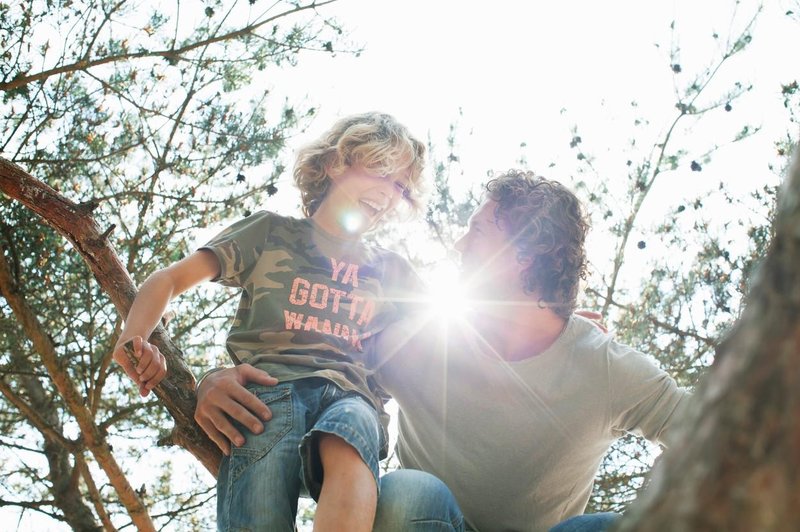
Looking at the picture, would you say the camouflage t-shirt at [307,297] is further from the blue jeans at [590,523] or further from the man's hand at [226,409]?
the blue jeans at [590,523]

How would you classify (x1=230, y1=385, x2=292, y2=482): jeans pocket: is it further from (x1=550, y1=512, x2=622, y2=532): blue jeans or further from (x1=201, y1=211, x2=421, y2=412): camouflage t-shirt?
(x1=550, y1=512, x2=622, y2=532): blue jeans

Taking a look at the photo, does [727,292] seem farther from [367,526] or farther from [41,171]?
[41,171]

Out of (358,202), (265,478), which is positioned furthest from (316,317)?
(265,478)

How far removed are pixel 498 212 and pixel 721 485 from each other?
6.15ft

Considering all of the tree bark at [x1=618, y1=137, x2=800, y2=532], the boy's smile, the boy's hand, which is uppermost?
the boy's smile

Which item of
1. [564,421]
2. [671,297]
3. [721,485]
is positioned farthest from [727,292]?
[721,485]

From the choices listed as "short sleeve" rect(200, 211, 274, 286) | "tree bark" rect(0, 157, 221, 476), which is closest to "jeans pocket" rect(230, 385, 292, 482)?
"tree bark" rect(0, 157, 221, 476)

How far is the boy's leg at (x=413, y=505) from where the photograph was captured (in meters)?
1.36

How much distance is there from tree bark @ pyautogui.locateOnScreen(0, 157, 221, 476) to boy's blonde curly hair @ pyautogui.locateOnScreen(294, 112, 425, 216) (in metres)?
0.65

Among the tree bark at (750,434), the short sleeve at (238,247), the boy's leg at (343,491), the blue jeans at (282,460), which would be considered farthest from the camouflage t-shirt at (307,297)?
the tree bark at (750,434)

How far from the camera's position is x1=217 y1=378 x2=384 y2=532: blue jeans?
139 cm

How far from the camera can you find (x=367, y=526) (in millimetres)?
1283

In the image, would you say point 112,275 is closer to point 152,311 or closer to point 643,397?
point 152,311

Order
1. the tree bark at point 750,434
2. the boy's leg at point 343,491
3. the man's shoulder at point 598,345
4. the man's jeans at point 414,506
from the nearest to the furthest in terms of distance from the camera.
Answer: the tree bark at point 750,434 → the boy's leg at point 343,491 → the man's jeans at point 414,506 → the man's shoulder at point 598,345
